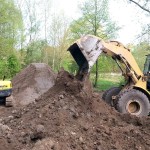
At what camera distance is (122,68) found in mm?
11695

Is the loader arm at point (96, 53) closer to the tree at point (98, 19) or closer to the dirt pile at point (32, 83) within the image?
the dirt pile at point (32, 83)

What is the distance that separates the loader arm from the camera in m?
10.5

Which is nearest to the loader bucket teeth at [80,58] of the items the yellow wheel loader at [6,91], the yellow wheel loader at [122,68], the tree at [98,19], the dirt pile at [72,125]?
the yellow wheel loader at [122,68]

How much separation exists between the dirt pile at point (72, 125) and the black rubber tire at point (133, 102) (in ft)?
3.91

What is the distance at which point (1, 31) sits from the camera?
1531 inches

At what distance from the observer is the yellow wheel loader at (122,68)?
10500mm

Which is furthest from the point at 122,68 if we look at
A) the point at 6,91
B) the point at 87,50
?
the point at 6,91

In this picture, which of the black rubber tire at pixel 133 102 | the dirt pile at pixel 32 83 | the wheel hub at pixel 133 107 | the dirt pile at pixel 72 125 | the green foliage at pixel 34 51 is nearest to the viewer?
the dirt pile at pixel 72 125

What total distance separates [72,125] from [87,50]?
2893 millimetres

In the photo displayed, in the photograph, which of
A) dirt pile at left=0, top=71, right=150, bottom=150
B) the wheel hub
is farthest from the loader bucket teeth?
the wheel hub

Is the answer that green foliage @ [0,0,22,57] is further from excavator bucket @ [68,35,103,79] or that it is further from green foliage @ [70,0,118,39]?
excavator bucket @ [68,35,103,79]

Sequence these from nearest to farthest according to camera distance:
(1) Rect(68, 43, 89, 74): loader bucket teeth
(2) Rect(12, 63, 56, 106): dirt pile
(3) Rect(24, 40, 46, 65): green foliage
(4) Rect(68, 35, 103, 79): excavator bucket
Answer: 1. (4) Rect(68, 35, 103, 79): excavator bucket
2. (1) Rect(68, 43, 89, 74): loader bucket teeth
3. (2) Rect(12, 63, 56, 106): dirt pile
4. (3) Rect(24, 40, 46, 65): green foliage

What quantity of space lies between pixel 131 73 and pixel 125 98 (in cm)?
91

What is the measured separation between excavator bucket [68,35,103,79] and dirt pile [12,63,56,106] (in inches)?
180
